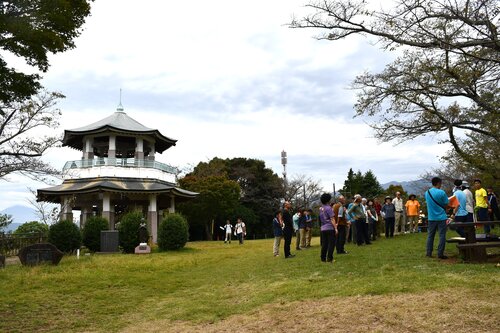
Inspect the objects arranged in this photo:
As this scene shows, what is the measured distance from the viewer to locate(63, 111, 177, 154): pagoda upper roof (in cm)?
2869

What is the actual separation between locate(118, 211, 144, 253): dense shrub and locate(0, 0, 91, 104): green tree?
14177 mm

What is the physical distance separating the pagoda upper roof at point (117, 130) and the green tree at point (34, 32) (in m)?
19.4

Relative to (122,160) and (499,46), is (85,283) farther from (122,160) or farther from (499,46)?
(122,160)

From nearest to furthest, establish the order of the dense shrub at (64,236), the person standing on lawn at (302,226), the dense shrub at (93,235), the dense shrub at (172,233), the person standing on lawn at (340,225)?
the person standing on lawn at (340,225) < the person standing on lawn at (302,226) < the dense shrub at (64,236) < the dense shrub at (172,233) < the dense shrub at (93,235)

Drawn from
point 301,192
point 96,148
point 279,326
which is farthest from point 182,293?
point 301,192

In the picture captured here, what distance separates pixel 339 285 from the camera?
7855 millimetres

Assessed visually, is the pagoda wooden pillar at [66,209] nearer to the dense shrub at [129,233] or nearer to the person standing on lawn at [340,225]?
the dense shrub at [129,233]

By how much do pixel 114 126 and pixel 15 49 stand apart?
805 inches

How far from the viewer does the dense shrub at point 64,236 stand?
2116 centimetres

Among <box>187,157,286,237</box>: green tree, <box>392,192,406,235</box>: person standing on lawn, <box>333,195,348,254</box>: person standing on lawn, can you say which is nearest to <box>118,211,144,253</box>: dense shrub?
<box>392,192,406,235</box>: person standing on lawn

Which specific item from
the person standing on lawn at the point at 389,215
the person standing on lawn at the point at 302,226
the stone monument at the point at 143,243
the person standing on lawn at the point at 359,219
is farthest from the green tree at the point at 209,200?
the person standing on lawn at the point at 359,219

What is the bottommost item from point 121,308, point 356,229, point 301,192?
point 121,308

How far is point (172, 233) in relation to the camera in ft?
75.0

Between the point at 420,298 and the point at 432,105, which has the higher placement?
the point at 432,105
